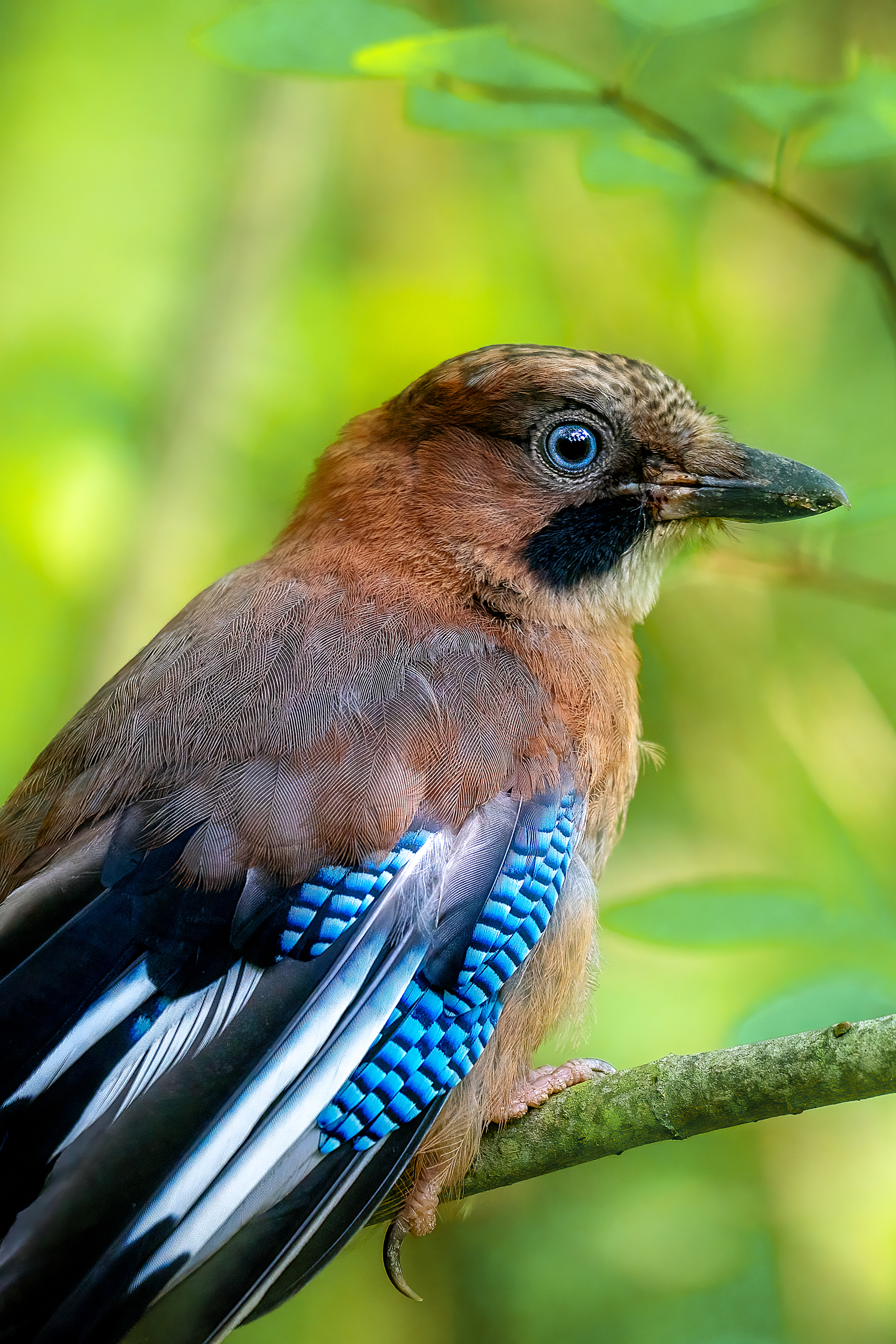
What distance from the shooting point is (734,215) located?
506cm

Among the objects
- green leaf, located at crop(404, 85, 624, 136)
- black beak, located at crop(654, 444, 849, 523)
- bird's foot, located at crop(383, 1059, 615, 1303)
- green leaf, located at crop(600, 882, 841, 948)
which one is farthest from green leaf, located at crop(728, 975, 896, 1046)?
green leaf, located at crop(404, 85, 624, 136)

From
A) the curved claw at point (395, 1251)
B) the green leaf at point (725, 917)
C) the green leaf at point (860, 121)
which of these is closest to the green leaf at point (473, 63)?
the green leaf at point (860, 121)

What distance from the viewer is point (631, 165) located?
2965 mm

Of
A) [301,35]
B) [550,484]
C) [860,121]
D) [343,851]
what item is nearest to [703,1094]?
[343,851]

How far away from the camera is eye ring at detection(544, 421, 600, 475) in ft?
11.2

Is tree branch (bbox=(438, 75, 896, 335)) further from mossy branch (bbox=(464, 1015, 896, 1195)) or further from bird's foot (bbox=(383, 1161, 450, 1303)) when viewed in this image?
bird's foot (bbox=(383, 1161, 450, 1303))

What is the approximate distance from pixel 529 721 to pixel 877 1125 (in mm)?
2007

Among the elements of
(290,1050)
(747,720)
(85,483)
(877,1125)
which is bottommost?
(877,1125)

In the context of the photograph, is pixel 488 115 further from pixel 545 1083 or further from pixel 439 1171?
pixel 439 1171

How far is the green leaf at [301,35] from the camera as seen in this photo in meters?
2.66

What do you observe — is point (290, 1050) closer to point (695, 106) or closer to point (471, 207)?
point (695, 106)

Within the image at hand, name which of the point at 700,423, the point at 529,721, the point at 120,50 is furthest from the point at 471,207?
the point at 529,721

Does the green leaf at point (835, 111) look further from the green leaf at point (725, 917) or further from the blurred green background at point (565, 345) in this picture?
the green leaf at point (725, 917)

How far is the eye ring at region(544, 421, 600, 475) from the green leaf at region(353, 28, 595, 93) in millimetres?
793
